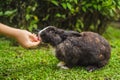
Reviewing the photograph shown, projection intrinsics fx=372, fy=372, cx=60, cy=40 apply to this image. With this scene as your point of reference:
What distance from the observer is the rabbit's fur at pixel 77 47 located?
5.38 meters

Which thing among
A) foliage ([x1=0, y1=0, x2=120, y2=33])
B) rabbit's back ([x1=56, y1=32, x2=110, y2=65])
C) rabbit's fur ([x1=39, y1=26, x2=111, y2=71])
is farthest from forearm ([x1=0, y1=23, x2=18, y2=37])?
foliage ([x1=0, y1=0, x2=120, y2=33])

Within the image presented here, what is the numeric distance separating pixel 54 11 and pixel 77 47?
2.01 meters

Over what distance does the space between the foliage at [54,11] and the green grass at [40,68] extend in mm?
711

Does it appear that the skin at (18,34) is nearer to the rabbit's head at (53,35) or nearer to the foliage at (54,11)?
the rabbit's head at (53,35)

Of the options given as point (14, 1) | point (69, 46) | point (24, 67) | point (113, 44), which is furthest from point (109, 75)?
point (14, 1)

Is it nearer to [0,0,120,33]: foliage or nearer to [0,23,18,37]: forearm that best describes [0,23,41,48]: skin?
[0,23,18,37]: forearm

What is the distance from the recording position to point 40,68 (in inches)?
219

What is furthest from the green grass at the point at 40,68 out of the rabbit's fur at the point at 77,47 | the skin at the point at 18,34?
the skin at the point at 18,34

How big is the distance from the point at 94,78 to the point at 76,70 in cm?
37

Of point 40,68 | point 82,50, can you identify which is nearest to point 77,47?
point 82,50

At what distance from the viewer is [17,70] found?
5488 millimetres

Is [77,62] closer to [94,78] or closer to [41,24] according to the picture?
[94,78]

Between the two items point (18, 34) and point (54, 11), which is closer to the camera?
point (18, 34)

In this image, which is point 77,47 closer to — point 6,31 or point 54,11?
point 6,31
